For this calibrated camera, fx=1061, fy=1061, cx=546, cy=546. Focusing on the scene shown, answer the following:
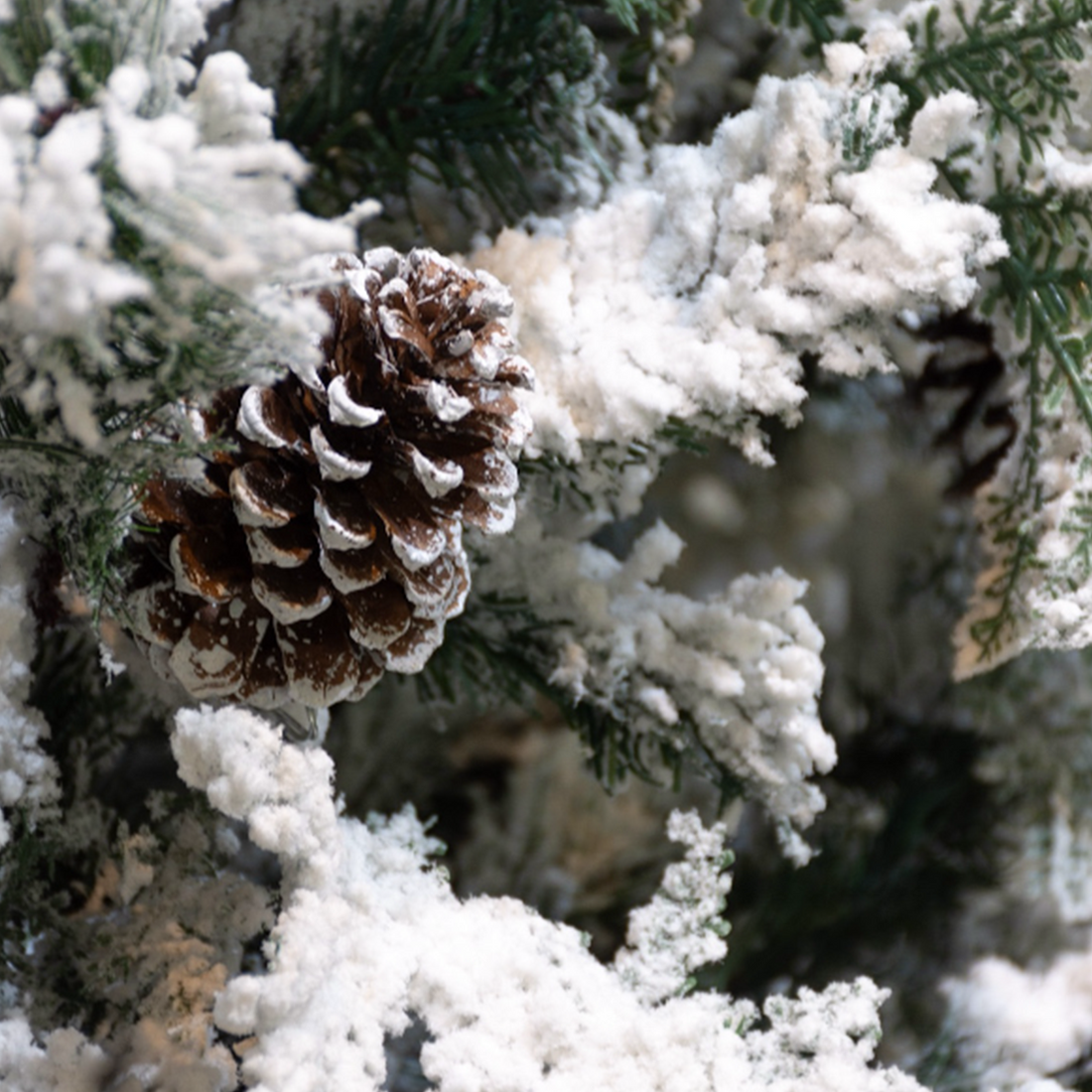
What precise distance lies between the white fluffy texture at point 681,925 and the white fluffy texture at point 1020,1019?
0.15 meters

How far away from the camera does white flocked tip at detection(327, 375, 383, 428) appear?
26 centimetres

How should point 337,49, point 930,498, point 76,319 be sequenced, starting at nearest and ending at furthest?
1. point 76,319
2. point 337,49
3. point 930,498

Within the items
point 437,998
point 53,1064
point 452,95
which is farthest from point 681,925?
point 452,95

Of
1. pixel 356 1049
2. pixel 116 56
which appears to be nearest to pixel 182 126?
pixel 116 56

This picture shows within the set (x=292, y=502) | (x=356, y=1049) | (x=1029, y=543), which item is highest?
(x=1029, y=543)

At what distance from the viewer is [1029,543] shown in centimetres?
37

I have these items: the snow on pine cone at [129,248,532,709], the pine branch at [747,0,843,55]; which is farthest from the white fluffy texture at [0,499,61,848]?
the pine branch at [747,0,843,55]

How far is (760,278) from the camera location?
325 mm

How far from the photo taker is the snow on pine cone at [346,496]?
27cm

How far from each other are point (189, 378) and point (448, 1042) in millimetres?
200

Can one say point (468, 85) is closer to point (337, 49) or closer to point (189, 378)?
point (337, 49)

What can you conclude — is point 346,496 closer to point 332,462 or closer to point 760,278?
point 332,462

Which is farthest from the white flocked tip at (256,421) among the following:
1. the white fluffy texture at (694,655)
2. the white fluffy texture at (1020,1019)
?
the white fluffy texture at (1020,1019)

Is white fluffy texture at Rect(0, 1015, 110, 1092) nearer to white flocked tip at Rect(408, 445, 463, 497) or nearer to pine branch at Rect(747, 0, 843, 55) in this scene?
white flocked tip at Rect(408, 445, 463, 497)
